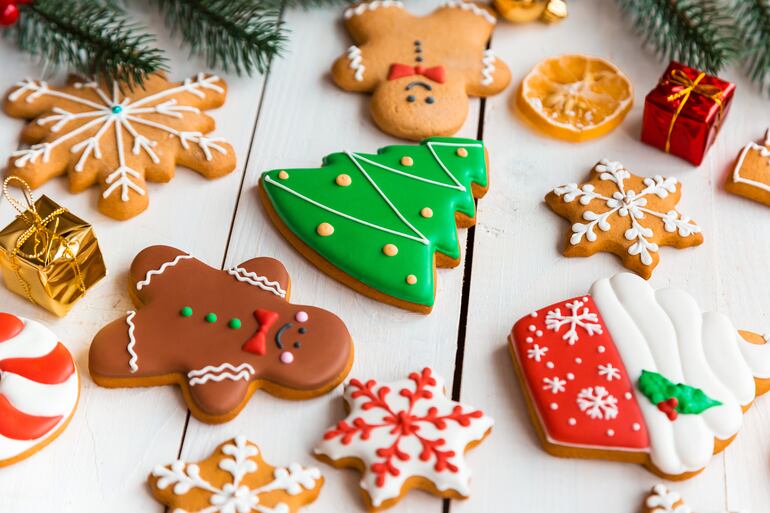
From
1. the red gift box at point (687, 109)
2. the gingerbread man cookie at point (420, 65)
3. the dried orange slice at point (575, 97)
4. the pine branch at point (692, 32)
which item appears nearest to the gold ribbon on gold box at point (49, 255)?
the gingerbread man cookie at point (420, 65)

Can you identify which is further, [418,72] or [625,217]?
[418,72]

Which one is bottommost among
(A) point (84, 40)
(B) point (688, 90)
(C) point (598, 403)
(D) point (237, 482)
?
(D) point (237, 482)

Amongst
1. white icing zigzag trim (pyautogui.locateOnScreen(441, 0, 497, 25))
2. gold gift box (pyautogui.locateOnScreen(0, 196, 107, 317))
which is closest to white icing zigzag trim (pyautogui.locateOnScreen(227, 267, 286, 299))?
gold gift box (pyautogui.locateOnScreen(0, 196, 107, 317))

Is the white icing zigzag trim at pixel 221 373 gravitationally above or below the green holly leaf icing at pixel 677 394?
below

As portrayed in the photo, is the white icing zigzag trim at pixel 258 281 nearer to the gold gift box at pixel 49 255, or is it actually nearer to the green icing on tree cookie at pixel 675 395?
the gold gift box at pixel 49 255

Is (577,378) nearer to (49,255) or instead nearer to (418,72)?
(418,72)

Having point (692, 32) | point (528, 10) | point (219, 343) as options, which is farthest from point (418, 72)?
point (219, 343)
